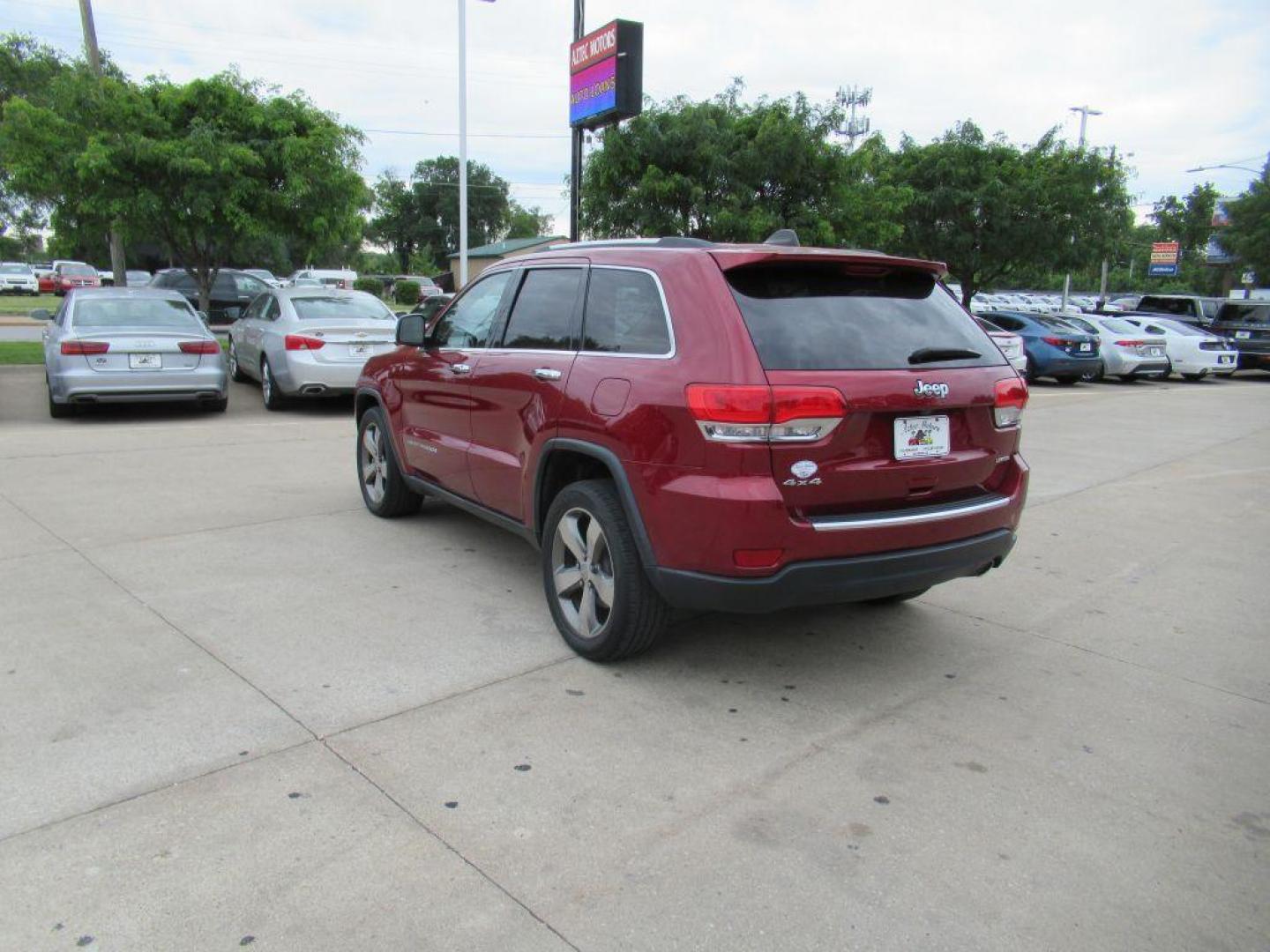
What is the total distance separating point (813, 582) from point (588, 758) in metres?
1.02

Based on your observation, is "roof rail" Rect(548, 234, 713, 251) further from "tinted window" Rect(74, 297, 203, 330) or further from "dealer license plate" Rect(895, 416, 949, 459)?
"tinted window" Rect(74, 297, 203, 330)

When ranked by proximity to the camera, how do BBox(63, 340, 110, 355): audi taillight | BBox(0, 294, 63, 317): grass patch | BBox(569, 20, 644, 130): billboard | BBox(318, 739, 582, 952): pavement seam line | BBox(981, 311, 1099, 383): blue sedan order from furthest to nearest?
BBox(0, 294, 63, 317): grass patch
BBox(981, 311, 1099, 383): blue sedan
BBox(569, 20, 644, 130): billboard
BBox(63, 340, 110, 355): audi taillight
BBox(318, 739, 582, 952): pavement seam line

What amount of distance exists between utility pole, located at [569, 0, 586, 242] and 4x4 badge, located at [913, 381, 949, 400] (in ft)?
43.5

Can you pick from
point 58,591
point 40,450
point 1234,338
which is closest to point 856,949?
point 58,591

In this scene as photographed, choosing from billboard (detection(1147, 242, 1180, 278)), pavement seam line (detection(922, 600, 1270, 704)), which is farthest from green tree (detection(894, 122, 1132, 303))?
billboard (detection(1147, 242, 1180, 278))

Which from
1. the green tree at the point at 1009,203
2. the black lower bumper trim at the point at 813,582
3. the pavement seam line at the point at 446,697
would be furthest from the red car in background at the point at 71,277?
the black lower bumper trim at the point at 813,582

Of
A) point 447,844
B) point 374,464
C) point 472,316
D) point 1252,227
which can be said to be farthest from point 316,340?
point 1252,227

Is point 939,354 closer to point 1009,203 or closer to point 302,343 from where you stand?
point 302,343

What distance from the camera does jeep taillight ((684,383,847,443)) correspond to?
3.37 m

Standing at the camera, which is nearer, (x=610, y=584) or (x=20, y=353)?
(x=610, y=584)

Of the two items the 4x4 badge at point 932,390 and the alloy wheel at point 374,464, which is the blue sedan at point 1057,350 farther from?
the 4x4 badge at point 932,390

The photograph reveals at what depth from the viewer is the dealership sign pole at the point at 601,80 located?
606 inches

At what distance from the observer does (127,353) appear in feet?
32.7

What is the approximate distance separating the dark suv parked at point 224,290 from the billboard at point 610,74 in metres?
10.6
